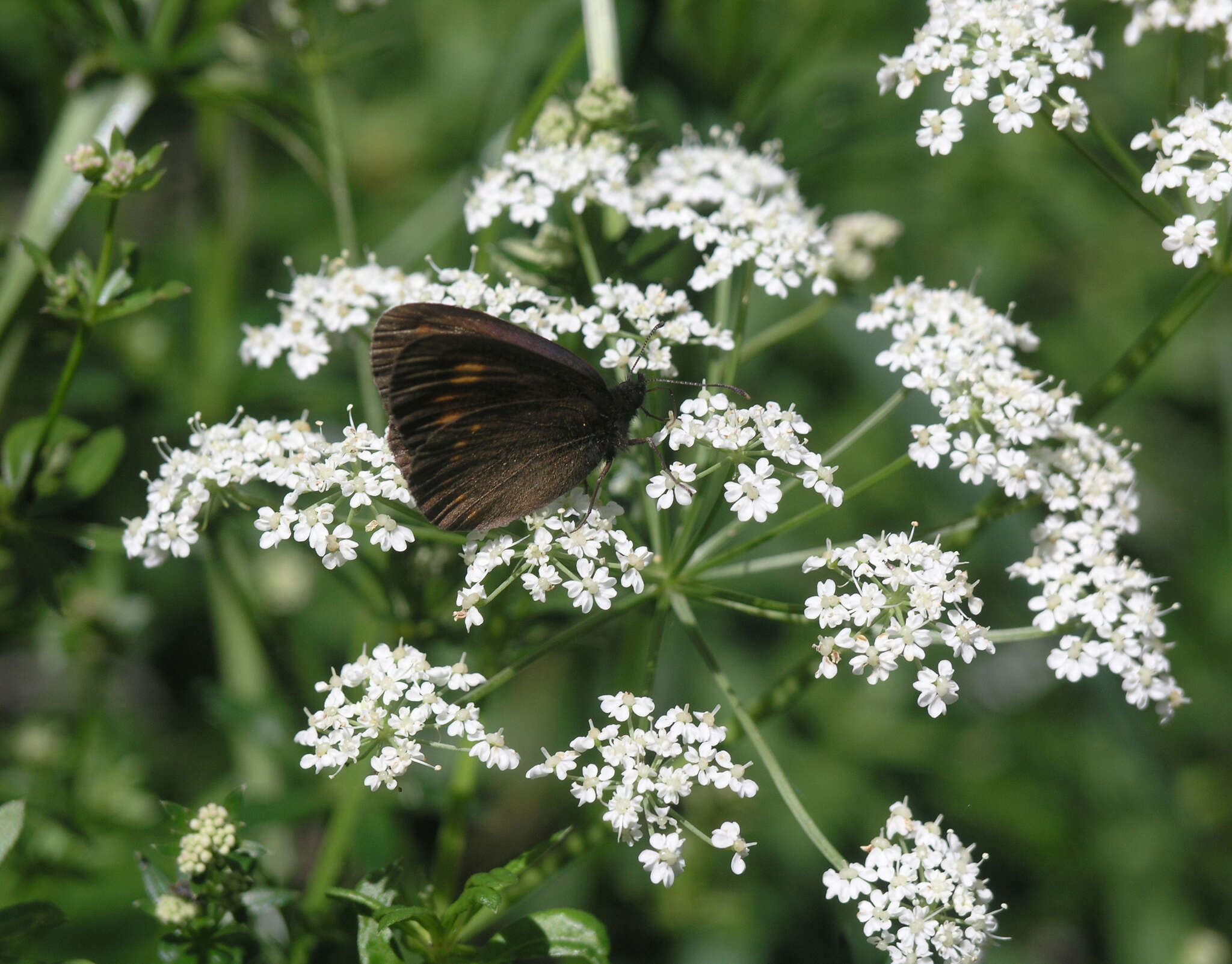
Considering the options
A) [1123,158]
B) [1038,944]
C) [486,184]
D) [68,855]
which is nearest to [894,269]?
[1123,158]

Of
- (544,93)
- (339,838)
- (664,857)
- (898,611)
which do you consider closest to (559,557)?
(664,857)

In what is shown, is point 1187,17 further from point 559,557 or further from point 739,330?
point 559,557

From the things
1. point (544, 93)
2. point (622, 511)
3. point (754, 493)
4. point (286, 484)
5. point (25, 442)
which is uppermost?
point (544, 93)

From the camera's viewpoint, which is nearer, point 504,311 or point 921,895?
point 921,895

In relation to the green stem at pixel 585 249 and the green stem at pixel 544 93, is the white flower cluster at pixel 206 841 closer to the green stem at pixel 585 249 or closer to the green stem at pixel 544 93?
the green stem at pixel 585 249

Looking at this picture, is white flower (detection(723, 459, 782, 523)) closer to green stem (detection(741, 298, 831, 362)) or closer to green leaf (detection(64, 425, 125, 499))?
green stem (detection(741, 298, 831, 362))

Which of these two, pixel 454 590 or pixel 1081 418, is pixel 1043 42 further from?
pixel 454 590
